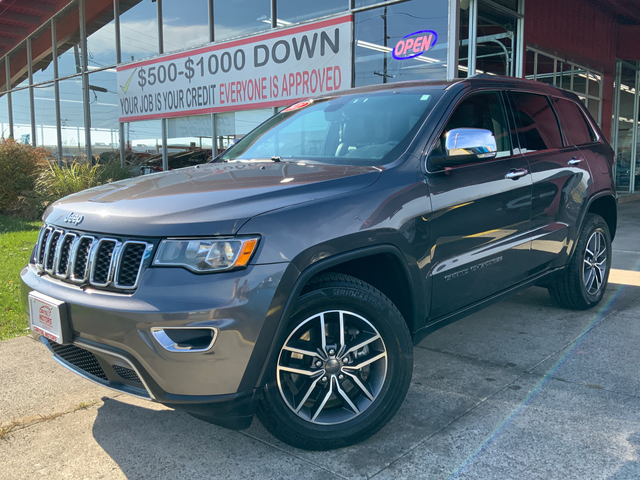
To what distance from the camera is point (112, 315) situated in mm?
2201

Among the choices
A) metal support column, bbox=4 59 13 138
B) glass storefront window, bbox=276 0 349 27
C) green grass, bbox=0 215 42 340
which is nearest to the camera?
green grass, bbox=0 215 42 340

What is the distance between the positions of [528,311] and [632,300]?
3.56ft

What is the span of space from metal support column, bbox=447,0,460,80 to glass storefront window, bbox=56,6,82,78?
12.7 meters

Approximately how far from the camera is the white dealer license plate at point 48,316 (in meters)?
2.38

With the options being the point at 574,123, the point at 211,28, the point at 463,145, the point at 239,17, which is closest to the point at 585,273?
the point at 574,123

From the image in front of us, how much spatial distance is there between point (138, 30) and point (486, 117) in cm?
1338

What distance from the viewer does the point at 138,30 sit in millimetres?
14719

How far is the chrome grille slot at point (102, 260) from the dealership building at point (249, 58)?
24.0ft

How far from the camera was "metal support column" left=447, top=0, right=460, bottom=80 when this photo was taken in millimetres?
8609

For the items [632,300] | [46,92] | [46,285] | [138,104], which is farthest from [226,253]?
[46,92]

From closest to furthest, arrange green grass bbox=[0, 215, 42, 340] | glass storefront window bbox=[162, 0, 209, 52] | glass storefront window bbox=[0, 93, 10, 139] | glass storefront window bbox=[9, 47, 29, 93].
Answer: green grass bbox=[0, 215, 42, 340], glass storefront window bbox=[162, 0, 209, 52], glass storefront window bbox=[9, 47, 29, 93], glass storefront window bbox=[0, 93, 10, 139]

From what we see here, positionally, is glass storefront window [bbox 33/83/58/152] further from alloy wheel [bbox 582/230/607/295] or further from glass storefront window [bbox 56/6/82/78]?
alloy wheel [bbox 582/230/607/295]

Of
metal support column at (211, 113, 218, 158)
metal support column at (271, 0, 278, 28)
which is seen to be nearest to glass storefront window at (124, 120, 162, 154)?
metal support column at (211, 113, 218, 158)

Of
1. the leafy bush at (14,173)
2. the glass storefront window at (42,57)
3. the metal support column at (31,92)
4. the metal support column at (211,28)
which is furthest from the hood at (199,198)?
the metal support column at (31,92)
